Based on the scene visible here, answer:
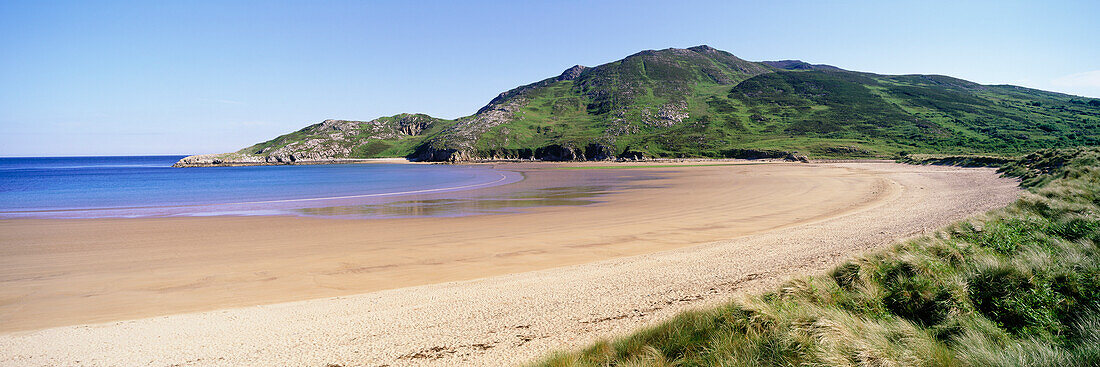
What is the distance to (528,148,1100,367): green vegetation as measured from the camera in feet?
14.3

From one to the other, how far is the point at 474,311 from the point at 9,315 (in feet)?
32.4

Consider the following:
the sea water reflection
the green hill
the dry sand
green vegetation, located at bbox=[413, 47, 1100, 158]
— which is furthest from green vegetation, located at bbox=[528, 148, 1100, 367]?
green vegetation, located at bbox=[413, 47, 1100, 158]

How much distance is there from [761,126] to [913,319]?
14852 cm

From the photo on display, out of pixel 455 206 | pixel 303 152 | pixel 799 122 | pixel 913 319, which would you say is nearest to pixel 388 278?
pixel 913 319

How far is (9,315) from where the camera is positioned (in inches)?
364

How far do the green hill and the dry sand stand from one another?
3612 inches

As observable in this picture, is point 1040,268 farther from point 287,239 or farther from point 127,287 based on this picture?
point 287,239

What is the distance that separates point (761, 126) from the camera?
458 ft

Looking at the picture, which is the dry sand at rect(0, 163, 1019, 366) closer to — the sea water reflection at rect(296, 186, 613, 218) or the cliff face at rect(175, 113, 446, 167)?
the sea water reflection at rect(296, 186, 613, 218)

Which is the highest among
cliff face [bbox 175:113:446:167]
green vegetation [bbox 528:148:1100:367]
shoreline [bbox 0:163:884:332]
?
cliff face [bbox 175:113:446:167]

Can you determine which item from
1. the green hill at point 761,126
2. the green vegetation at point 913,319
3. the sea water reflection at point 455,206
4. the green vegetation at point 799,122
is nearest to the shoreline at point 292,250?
the sea water reflection at point 455,206

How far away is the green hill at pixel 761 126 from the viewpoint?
105 metres

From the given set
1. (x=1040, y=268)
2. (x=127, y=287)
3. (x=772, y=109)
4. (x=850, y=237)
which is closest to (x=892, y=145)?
(x=772, y=109)

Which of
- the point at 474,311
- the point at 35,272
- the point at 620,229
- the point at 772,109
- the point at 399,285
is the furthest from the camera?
the point at 772,109
